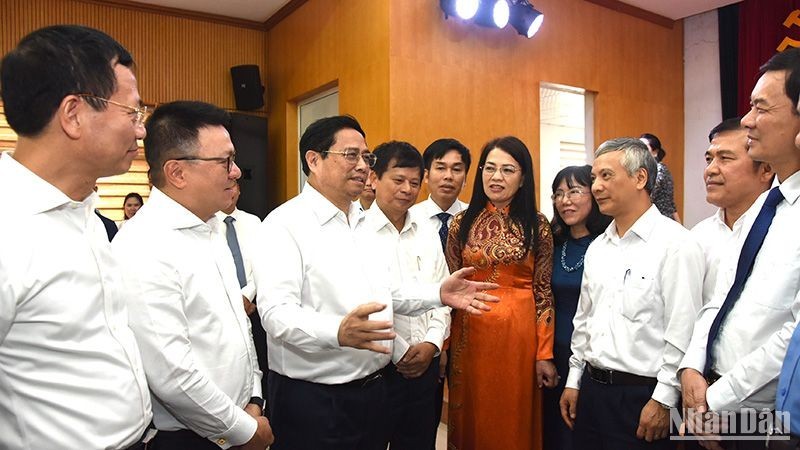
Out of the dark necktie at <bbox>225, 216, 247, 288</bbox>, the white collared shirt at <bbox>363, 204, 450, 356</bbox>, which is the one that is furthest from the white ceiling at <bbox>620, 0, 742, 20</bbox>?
the dark necktie at <bbox>225, 216, 247, 288</bbox>

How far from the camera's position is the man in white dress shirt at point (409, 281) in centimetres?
213

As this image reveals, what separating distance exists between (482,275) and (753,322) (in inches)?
44.3

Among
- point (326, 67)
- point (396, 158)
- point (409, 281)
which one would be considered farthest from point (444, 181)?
point (326, 67)

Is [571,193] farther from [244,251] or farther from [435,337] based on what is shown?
[244,251]

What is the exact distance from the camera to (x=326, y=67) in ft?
17.4

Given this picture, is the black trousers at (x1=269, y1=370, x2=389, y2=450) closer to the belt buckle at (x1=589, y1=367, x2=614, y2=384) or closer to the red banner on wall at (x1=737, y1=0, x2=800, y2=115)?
the belt buckle at (x1=589, y1=367, x2=614, y2=384)

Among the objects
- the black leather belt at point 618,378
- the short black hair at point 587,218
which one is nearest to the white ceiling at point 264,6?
the short black hair at point 587,218

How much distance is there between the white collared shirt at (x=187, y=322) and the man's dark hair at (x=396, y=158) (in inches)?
43.1

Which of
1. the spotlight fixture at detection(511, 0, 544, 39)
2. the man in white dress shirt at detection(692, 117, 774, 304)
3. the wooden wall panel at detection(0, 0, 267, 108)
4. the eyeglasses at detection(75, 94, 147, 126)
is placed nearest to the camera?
the eyeglasses at detection(75, 94, 147, 126)

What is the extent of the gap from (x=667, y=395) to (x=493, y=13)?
378 centimetres

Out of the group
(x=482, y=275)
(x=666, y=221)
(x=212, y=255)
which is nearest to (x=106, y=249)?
(x=212, y=255)

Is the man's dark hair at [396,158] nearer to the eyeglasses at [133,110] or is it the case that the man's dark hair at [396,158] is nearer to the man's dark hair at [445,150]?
the man's dark hair at [445,150]

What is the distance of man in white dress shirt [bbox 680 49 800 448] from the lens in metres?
1.43

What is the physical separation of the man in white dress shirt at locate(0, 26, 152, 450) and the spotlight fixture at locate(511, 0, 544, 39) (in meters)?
4.25
